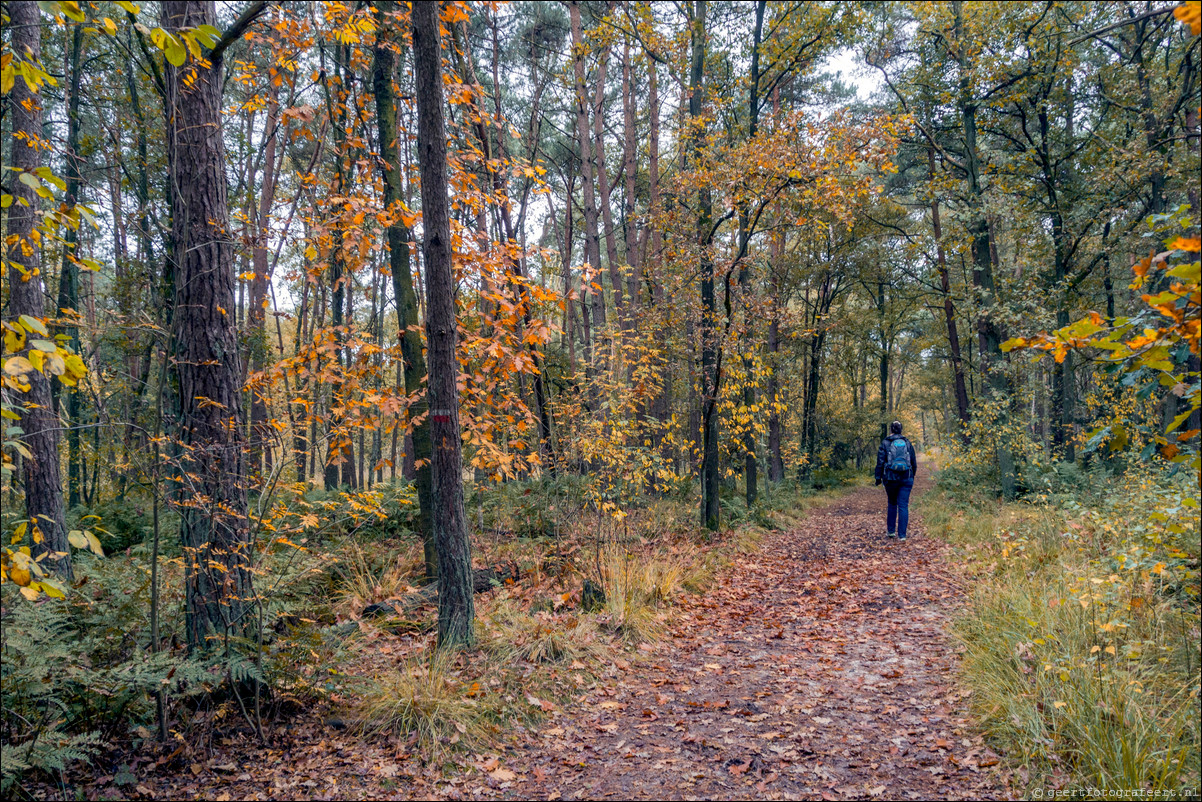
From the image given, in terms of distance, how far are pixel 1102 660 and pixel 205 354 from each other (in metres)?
6.09

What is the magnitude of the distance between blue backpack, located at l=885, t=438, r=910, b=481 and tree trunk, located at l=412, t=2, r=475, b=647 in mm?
7741

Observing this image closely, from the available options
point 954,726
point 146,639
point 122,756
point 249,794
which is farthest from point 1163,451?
point 146,639

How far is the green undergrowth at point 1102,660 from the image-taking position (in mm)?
2832

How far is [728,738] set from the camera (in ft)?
12.6

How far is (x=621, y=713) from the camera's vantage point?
4.32 meters

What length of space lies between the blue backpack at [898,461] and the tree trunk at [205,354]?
925cm

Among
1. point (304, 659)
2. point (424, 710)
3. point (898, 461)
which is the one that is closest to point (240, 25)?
point (304, 659)

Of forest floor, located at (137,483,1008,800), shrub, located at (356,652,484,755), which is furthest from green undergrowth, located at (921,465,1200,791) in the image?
shrub, located at (356,652,484,755)

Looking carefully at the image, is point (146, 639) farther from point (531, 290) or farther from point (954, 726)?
point (954, 726)

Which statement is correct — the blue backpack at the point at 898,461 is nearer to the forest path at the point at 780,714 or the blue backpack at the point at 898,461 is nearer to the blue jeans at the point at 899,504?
the blue jeans at the point at 899,504

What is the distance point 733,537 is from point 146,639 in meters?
8.25

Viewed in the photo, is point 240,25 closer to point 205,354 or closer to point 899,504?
point 205,354

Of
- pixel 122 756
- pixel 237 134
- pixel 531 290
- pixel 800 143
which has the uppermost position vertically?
pixel 237 134

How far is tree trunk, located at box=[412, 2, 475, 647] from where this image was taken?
189 inches
